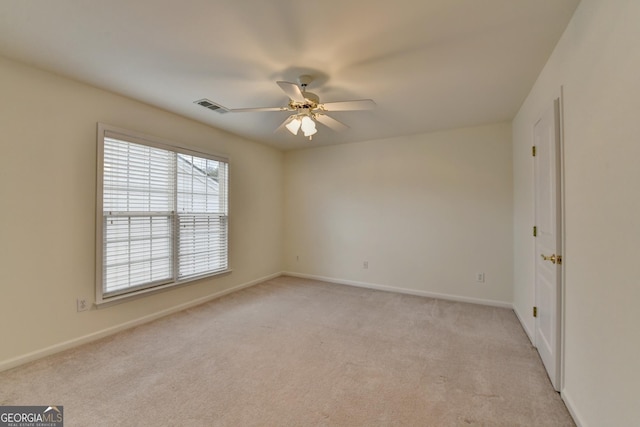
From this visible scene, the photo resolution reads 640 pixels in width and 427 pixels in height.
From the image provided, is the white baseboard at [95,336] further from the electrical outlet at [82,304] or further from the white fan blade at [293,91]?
the white fan blade at [293,91]

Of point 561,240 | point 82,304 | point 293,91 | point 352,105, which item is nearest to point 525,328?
point 561,240

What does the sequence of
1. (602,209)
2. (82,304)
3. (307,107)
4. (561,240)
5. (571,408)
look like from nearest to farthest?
(602,209), (571,408), (561,240), (307,107), (82,304)

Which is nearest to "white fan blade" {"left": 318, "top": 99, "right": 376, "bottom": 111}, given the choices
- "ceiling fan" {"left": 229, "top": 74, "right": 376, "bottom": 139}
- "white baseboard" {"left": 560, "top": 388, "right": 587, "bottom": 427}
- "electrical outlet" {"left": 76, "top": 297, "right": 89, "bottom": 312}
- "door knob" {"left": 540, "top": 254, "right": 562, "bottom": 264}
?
"ceiling fan" {"left": 229, "top": 74, "right": 376, "bottom": 139}

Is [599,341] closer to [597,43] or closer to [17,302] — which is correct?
[597,43]

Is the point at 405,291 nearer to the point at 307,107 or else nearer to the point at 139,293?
the point at 307,107

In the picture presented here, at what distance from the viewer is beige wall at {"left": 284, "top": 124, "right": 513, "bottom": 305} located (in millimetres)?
3613

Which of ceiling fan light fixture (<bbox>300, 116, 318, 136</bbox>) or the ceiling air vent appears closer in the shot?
ceiling fan light fixture (<bbox>300, 116, 318, 136</bbox>)

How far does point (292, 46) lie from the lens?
196 centimetres

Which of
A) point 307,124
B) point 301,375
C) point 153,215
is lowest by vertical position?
point 301,375

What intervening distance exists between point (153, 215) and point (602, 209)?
12.6 feet

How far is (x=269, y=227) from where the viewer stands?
503cm

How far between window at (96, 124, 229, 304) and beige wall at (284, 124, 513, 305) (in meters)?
1.73

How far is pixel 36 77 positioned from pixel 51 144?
0.57m

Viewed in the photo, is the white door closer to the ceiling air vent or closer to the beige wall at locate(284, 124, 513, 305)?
the beige wall at locate(284, 124, 513, 305)
